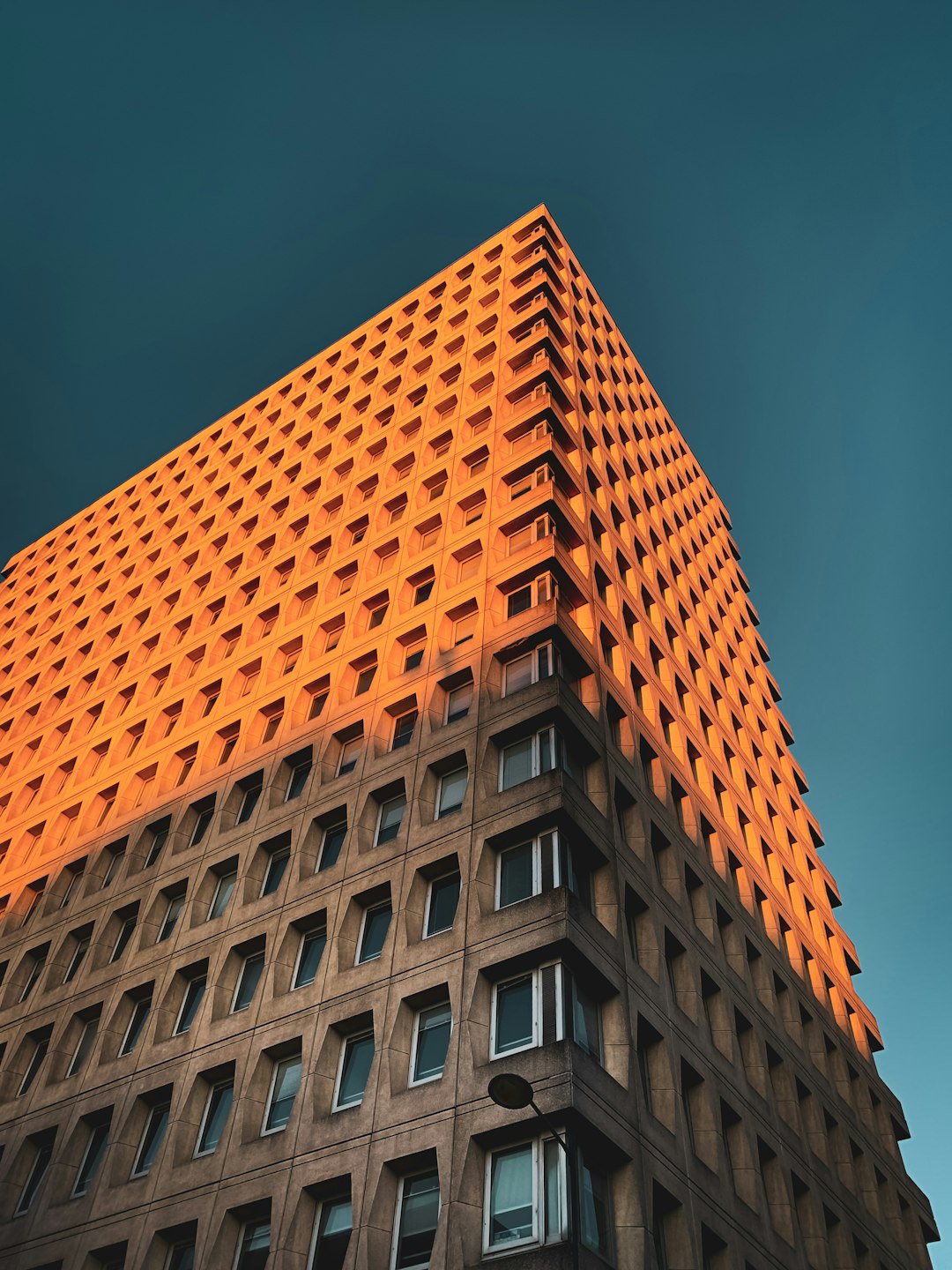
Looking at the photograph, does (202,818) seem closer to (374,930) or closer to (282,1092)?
(374,930)

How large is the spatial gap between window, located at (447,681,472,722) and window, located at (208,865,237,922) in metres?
8.38

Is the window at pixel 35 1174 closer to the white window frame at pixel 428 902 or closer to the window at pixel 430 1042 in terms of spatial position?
the window at pixel 430 1042

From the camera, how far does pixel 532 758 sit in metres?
30.7

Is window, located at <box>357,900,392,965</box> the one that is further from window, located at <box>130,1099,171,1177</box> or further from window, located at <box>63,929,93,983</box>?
window, located at <box>63,929,93,983</box>

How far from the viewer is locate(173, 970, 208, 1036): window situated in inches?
1265

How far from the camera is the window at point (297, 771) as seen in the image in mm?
37219

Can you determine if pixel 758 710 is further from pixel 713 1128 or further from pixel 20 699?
pixel 20 699

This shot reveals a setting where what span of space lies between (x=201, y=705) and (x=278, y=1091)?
66.2 feet

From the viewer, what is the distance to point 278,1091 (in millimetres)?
27891

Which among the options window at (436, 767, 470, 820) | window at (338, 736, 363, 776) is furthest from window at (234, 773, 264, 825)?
window at (436, 767, 470, 820)

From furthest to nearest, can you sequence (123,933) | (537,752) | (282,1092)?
1. (123,933)
2. (537,752)
3. (282,1092)

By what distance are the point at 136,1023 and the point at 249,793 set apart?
8260mm

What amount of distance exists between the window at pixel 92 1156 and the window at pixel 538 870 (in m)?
12.9

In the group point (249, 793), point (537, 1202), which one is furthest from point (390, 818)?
point (537, 1202)
